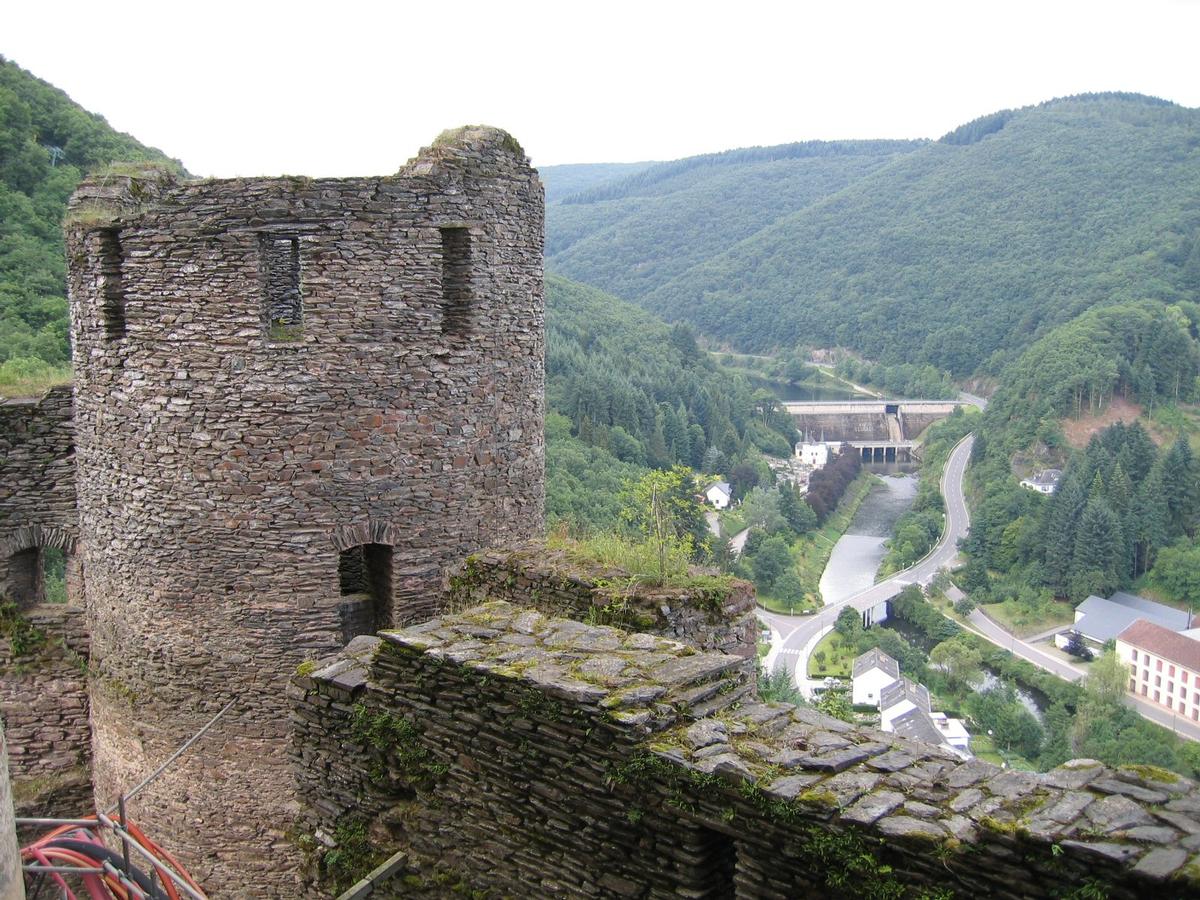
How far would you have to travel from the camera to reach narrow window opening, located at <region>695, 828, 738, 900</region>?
409 cm

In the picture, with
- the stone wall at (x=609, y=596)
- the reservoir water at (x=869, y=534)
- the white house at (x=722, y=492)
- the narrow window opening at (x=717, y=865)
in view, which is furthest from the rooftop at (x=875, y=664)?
the narrow window opening at (x=717, y=865)

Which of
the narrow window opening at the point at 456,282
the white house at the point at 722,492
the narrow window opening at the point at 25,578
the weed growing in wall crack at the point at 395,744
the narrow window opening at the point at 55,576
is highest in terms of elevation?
the narrow window opening at the point at 456,282

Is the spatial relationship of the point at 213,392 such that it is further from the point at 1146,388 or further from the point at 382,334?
the point at 1146,388

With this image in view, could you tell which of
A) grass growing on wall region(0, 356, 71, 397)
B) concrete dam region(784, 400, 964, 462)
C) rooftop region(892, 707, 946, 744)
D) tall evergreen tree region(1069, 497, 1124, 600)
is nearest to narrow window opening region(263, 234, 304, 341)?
grass growing on wall region(0, 356, 71, 397)

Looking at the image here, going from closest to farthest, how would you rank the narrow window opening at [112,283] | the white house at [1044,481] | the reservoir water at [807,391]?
the narrow window opening at [112,283], the white house at [1044,481], the reservoir water at [807,391]

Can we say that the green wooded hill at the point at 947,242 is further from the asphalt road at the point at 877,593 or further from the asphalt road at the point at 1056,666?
the asphalt road at the point at 1056,666

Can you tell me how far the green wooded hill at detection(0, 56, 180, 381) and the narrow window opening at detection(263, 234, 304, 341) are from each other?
1027 centimetres

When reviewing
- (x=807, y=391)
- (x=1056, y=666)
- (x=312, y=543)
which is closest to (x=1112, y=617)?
(x=1056, y=666)

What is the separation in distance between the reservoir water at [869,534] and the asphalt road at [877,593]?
191cm

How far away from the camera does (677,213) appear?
Answer: 171500mm

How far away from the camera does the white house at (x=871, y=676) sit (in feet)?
139

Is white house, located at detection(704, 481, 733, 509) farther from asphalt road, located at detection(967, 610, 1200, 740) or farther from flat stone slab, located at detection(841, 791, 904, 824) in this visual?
flat stone slab, located at detection(841, 791, 904, 824)

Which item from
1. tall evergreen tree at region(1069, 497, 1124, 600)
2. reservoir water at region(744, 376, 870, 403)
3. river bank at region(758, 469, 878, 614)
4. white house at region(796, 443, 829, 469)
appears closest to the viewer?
river bank at region(758, 469, 878, 614)

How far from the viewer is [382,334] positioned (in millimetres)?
7320
